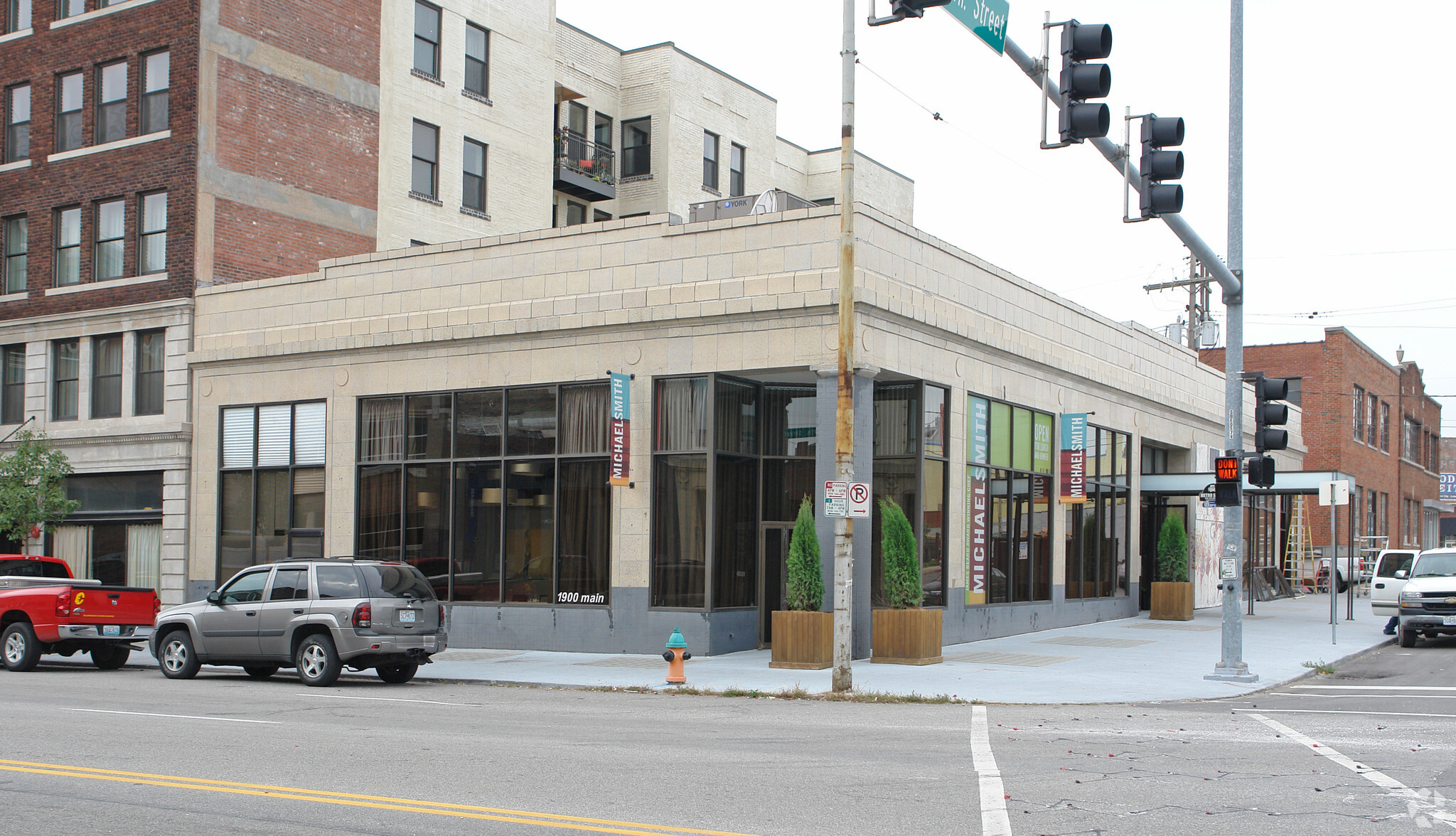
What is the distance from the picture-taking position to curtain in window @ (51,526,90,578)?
97.3 feet

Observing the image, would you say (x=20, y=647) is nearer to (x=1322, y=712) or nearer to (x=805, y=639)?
(x=805, y=639)

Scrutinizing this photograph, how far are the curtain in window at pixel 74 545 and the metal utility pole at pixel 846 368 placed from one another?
20725 millimetres

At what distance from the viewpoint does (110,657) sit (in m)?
20.7

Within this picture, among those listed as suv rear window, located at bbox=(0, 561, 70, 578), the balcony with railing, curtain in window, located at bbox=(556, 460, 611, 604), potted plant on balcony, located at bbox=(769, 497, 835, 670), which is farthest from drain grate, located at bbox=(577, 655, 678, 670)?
the balcony with railing

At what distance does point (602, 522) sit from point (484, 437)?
10.1 ft

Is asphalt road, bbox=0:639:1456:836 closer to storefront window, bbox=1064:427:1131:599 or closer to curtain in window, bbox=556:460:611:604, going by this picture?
curtain in window, bbox=556:460:611:604

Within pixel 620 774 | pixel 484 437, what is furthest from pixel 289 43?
pixel 620 774

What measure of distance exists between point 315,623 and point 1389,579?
82.0 feet

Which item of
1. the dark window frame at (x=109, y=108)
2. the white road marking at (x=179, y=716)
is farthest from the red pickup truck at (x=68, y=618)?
the dark window frame at (x=109, y=108)

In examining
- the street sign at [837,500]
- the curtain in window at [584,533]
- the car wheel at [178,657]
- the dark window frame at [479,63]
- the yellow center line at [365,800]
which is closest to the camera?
the yellow center line at [365,800]

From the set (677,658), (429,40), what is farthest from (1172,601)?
(429,40)

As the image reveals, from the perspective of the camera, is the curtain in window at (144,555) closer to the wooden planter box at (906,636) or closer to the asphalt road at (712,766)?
the asphalt road at (712,766)

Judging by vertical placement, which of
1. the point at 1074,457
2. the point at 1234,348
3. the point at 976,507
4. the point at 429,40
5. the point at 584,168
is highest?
the point at 429,40

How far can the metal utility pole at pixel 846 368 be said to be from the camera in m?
16.3
